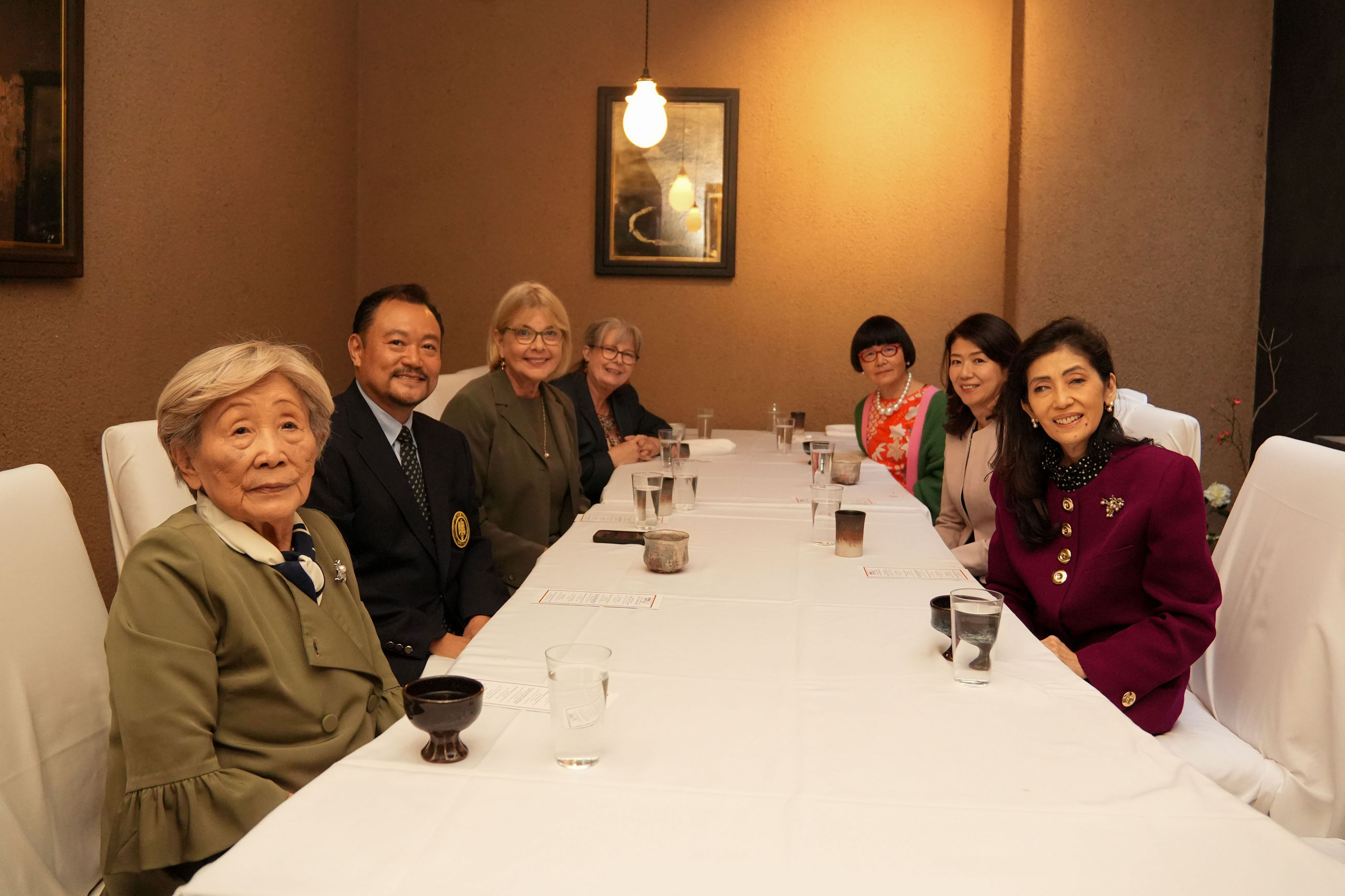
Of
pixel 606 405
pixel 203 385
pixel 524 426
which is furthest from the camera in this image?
pixel 606 405

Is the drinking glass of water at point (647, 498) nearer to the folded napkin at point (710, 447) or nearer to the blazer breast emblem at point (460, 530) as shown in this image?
the blazer breast emblem at point (460, 530)

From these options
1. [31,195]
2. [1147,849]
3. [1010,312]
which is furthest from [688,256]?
[1147,849]

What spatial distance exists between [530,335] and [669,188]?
251 centimetres

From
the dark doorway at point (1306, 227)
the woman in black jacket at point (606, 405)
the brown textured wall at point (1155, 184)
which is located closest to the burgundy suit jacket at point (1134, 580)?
the woman in black jacket at point (606, 405)

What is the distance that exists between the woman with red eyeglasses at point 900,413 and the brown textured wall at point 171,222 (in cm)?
254

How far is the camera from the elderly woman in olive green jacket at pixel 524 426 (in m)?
3.08

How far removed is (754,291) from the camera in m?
5.52

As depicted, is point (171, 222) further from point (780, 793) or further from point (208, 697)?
point (780, 793)

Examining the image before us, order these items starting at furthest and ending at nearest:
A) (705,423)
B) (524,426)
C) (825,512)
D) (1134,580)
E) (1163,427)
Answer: (705,423) → (524,426) → (1163,427) → (825,512) → (1134,580)

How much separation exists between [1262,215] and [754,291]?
245cm

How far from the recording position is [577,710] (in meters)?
1.13

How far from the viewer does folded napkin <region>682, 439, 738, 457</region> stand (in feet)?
13.3

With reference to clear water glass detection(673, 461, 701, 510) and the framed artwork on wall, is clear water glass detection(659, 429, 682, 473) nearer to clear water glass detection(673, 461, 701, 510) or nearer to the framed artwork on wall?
clear water glass detection(673, 461, 701, 510)

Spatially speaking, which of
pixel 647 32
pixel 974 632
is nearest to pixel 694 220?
pixel 647 32
